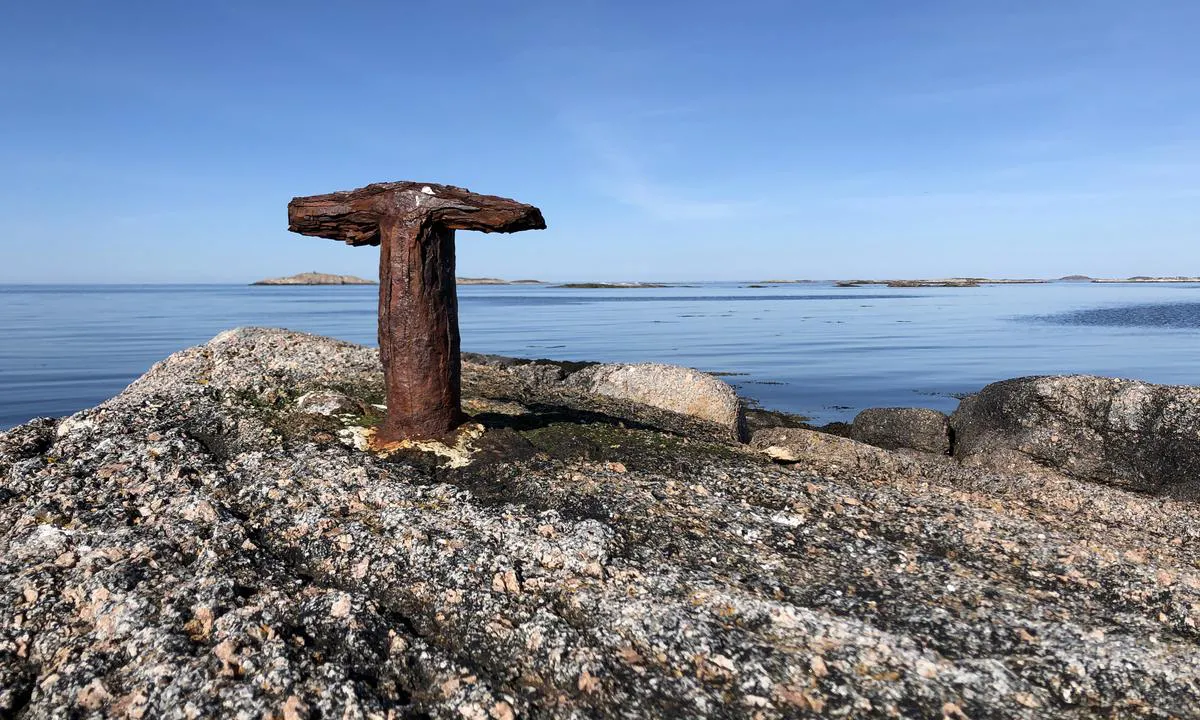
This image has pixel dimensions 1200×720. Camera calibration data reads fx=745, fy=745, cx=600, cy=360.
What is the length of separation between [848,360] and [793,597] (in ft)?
78.0

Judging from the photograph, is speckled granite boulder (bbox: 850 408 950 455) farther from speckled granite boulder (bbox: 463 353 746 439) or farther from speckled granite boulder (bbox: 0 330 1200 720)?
speckled granite boulder (bbox: 0 330 1200 720)

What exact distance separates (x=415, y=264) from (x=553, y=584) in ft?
11.8

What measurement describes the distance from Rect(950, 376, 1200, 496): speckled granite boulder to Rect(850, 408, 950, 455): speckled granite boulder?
45 centimetres

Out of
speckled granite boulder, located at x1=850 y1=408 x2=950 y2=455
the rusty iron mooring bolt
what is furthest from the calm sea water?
the rusty iron mooring bolt

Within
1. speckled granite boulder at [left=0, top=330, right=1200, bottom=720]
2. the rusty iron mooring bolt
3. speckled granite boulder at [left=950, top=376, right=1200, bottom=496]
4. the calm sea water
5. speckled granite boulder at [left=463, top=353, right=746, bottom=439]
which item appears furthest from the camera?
the calm sea water

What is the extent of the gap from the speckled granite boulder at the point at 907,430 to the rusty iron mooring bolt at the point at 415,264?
316 inches

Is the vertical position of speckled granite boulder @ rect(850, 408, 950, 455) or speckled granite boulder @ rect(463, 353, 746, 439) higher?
speckled granite boulder @ rect(463, 353, 746, 439)

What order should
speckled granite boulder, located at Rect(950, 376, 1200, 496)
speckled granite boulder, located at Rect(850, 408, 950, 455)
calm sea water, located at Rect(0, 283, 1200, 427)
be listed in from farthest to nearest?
calm sea water, located at Rect(0, 283, 1200, 427) < speckled granite boulder, located at Rect(850, 408, 950, 455) < speckled granite boulder, located at Rect(950, 376, 1200, 496)

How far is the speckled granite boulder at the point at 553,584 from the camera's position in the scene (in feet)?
13.0

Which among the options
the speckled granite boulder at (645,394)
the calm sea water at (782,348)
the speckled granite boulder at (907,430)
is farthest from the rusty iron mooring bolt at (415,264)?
the calm sea water at (782,348)

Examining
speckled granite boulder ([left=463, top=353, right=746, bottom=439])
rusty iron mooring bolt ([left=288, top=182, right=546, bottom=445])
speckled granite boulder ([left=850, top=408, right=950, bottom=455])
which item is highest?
rusty iron mooring bolt ([left=288, top=182, right=546, bottom=445])

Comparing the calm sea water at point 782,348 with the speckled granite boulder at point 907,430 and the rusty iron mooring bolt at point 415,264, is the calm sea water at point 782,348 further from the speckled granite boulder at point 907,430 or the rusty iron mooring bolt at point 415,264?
the rusty iron mooring bolt at point 415,264

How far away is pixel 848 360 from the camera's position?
27406mm

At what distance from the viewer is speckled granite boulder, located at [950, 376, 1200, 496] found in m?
9.59
